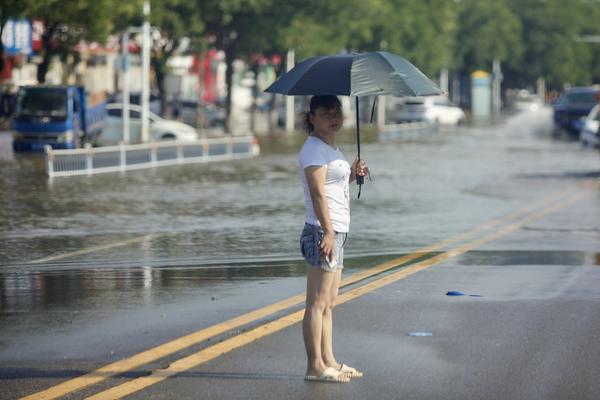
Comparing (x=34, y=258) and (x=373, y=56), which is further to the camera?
(x=34, y=258)

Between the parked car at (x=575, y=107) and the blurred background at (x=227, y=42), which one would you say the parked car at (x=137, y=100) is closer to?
the blurred background at (x=227, y=42)

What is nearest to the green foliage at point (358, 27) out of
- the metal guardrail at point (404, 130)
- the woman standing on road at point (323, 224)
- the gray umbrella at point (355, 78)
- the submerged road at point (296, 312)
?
the metal guardrail at point (404, 130)

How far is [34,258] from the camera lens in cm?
1384

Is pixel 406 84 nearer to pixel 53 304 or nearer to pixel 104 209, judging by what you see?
pixel 53 304

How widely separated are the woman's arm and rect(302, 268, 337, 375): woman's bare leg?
199 mm

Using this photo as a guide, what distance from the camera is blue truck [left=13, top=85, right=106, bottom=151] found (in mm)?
37781

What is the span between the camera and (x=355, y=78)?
25.5 ft

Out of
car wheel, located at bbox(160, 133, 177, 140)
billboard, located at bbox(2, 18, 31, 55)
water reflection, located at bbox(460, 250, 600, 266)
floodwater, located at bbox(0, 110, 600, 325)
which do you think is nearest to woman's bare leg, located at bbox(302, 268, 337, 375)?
floodwater, located at bbox(0, 110, 600, 325)

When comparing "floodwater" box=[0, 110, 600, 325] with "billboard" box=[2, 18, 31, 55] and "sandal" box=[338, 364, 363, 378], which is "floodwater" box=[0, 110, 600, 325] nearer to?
"sandal" box=[338, 364, 363, 378]

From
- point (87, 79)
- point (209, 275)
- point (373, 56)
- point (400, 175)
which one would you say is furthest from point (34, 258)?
point (87, 79)

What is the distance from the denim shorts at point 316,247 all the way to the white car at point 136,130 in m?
36.4

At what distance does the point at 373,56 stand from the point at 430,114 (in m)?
62.2

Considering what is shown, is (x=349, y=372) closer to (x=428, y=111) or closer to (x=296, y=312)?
(x=296, y=312)

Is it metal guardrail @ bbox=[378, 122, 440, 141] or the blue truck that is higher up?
the blue truck
